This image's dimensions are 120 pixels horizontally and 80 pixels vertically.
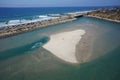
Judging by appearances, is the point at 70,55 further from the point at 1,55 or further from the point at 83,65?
the point at 1,55

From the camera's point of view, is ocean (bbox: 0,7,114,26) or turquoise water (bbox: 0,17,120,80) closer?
turquoise water (bbox: 0,17,120,80)

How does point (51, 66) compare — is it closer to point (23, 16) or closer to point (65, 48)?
point (65, 48)

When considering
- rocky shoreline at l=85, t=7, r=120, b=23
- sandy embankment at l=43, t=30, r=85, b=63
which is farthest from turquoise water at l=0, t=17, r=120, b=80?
rocky shoreline at l=85, t=7, r=120, b=23

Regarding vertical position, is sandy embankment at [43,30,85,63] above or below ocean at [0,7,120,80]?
above

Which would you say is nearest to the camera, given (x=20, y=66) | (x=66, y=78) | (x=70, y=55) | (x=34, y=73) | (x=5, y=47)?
(x=66, y=78)

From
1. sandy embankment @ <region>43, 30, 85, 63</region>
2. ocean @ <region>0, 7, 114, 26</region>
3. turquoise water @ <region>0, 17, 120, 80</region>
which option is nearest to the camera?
turquoise water @ <region>0, 17, 120, 80</region>

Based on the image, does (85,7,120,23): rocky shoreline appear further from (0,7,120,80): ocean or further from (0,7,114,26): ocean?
(0,7,120,80): ocean

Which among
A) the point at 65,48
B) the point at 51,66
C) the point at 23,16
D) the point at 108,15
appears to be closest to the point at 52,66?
the point at 51,66

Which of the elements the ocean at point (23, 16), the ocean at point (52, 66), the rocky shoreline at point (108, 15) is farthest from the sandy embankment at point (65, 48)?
the ocean at point (23, 16)

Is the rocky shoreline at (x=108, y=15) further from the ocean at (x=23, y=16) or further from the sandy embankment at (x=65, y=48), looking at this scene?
the sandy embankment at (x=65, y=48)

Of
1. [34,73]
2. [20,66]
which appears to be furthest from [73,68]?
[20,66]

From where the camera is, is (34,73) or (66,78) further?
(34,73)
